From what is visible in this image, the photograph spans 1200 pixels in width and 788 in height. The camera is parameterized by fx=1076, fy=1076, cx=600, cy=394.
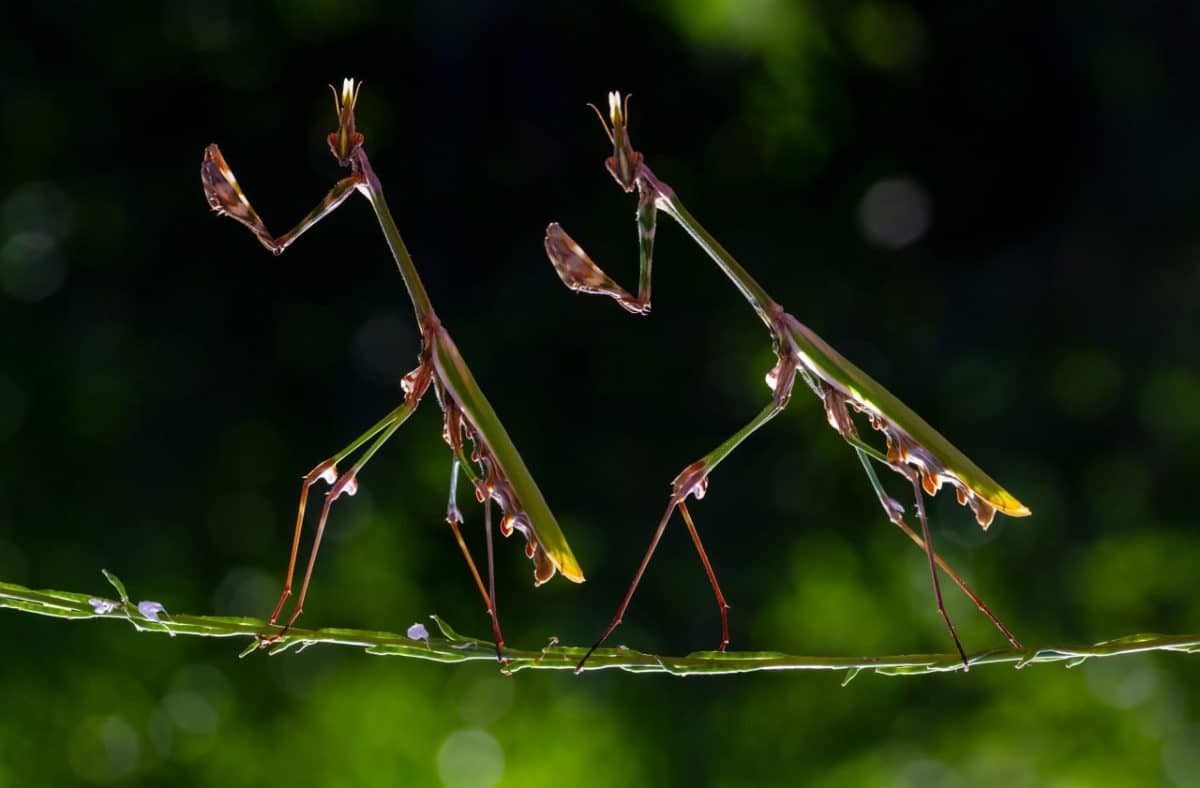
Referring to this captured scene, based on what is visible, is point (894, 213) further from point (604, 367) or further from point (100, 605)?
point (100, 605)

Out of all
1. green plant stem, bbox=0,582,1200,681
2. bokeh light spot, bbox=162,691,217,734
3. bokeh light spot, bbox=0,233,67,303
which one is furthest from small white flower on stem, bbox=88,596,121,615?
bokeh light spot, bbox=0,233,67,303

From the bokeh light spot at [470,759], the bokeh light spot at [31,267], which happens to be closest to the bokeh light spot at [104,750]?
the bokeh light spot at [470,759]

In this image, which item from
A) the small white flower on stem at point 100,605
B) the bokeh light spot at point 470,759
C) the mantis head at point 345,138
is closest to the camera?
the small white flower on stem at point 100,605

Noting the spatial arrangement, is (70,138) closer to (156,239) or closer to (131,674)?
(156,239)

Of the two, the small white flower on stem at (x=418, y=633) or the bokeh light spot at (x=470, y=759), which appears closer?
the small white flower on stem at (x=418, y=633)

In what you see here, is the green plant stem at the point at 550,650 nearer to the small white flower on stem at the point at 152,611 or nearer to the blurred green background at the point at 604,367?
the small white flower on stem at the point at 152,611

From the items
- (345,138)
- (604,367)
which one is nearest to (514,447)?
(345,138)

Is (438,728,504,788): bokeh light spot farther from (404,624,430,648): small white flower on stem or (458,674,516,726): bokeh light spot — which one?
(404,624,430,648): small white flower on stem
